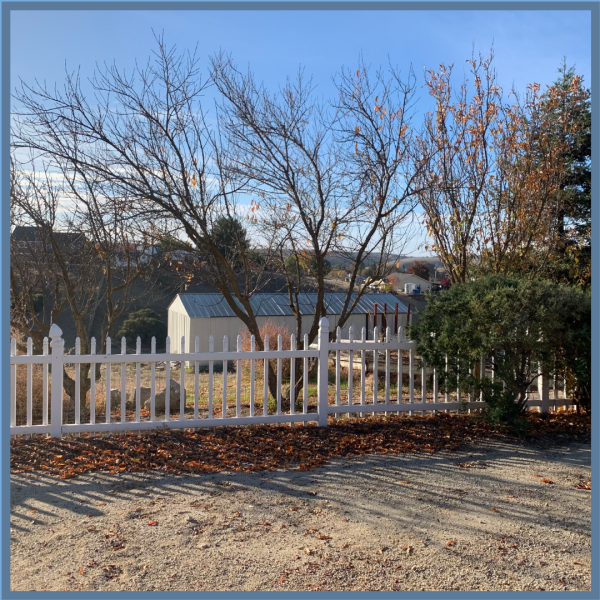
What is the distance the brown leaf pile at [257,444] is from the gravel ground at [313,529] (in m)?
0.29

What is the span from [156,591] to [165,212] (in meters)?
5.16

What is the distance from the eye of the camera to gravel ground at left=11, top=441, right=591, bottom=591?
305 cm

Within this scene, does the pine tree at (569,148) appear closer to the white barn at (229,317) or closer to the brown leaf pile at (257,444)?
the brown leaf pile at (257,444)

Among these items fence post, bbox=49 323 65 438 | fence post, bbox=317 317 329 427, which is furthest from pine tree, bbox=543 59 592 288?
fence post, bbox=49 323 65 438

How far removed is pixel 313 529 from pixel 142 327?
23339mm

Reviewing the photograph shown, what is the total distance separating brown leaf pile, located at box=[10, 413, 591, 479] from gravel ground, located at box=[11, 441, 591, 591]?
289 mm

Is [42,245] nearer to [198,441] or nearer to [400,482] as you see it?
[198,441]

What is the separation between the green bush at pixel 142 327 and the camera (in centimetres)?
2512

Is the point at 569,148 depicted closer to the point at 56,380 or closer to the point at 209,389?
the point at 209,389

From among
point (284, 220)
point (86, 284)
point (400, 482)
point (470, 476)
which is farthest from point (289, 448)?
point (86, 284)

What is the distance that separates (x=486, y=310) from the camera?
6.14 m

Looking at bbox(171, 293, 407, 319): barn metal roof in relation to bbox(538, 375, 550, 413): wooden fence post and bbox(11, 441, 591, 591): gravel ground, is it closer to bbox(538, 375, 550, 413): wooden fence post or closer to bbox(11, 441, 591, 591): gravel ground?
bbox(538, 375, 550, 413): wooden fence post

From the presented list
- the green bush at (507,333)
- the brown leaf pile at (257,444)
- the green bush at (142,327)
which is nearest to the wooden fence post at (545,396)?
the brown leaf pile at (257,444)

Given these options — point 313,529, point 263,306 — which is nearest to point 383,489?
point 313,529
